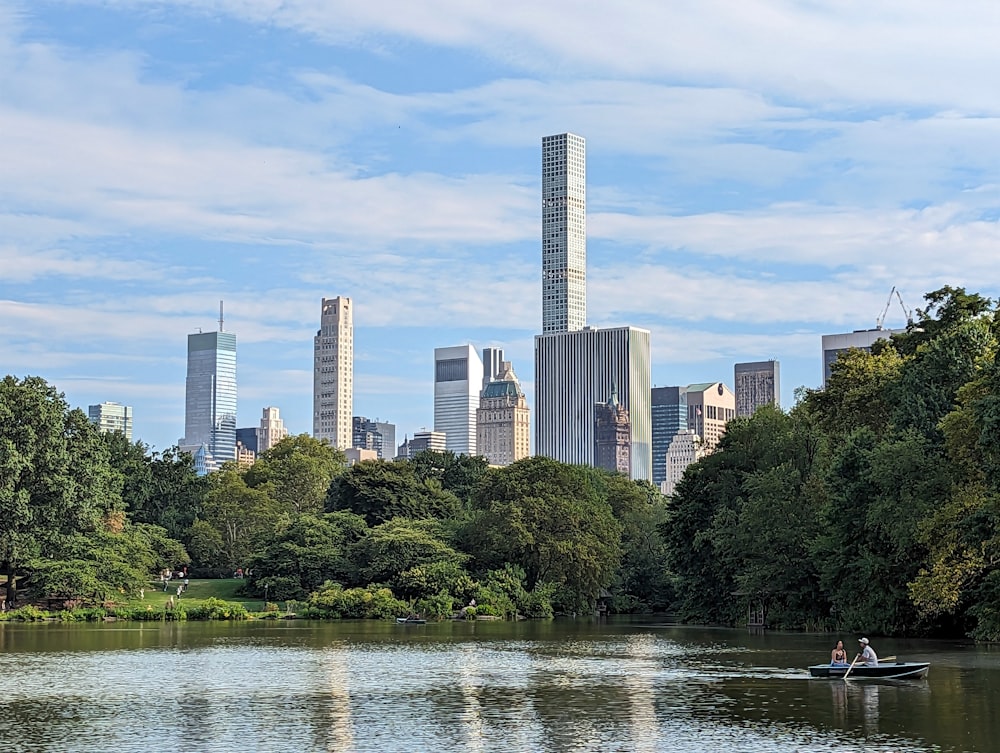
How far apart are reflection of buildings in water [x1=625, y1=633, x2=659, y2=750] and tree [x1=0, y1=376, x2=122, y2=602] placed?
140ft

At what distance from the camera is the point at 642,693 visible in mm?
36969

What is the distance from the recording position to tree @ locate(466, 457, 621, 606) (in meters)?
93.6

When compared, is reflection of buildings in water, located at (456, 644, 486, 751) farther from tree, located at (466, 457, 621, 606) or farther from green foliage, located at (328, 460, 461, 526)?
green foliage, located at (328, 460, 461, 526)

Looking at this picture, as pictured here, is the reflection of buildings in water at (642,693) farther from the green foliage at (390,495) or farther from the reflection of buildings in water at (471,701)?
the green foliage at (390,495)

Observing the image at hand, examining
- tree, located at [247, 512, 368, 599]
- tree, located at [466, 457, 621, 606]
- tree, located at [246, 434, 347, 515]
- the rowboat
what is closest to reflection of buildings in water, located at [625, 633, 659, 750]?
the rowboat

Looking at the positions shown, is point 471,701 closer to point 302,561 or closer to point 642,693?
point 642,693

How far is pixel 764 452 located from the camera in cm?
7475

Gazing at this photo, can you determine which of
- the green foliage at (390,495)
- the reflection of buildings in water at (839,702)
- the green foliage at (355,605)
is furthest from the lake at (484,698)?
the green foliage at (390,495)

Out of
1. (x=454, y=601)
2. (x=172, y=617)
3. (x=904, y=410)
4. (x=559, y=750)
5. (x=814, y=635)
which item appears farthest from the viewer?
(x=454, y=601)

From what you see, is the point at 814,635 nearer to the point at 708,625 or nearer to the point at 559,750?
the point at 708,625

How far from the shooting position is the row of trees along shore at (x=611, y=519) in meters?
53.8

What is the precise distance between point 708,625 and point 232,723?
50.6 m

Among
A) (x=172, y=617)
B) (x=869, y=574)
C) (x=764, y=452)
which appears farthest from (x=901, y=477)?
(x=172, y=617)

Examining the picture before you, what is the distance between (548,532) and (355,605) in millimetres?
14445
